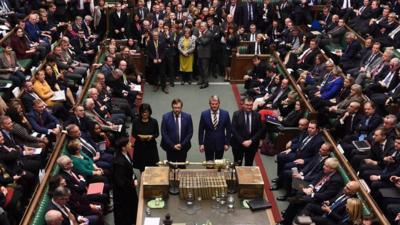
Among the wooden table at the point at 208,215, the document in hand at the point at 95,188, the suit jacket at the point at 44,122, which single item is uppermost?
the suit jacket at the point at 44,122

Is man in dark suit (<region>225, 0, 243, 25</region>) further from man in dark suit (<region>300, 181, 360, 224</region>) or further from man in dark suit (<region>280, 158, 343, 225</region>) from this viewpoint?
man in dark suit (<region>300, 181, 360, 224</region>)

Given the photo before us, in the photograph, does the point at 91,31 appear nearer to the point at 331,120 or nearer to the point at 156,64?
the point at 156,64

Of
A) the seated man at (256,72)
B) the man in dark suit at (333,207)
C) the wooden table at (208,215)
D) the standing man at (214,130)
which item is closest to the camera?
the wooden table at (208,215)

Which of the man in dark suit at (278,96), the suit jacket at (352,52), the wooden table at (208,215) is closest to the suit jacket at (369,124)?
A: the man in dark suit at (278,96)

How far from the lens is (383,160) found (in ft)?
20.8

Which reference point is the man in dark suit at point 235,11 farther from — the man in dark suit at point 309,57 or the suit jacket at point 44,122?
the suit jacket at point 44,122

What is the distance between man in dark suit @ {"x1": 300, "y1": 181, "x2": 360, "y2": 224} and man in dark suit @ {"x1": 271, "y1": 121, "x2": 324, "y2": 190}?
43.5 inches

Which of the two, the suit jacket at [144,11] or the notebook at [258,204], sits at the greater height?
the suit jacket at [144,11]

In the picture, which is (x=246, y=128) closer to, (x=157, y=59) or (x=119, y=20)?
(x=157, y=59)

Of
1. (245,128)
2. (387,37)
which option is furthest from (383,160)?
(387,37)

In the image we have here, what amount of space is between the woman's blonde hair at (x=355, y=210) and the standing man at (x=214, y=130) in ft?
7.77

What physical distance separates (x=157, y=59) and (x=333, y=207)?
19.9 ft

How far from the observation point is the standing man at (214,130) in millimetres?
6836

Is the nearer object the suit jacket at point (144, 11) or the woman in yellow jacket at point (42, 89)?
the woman in yellow jacket at point (42, 89)
